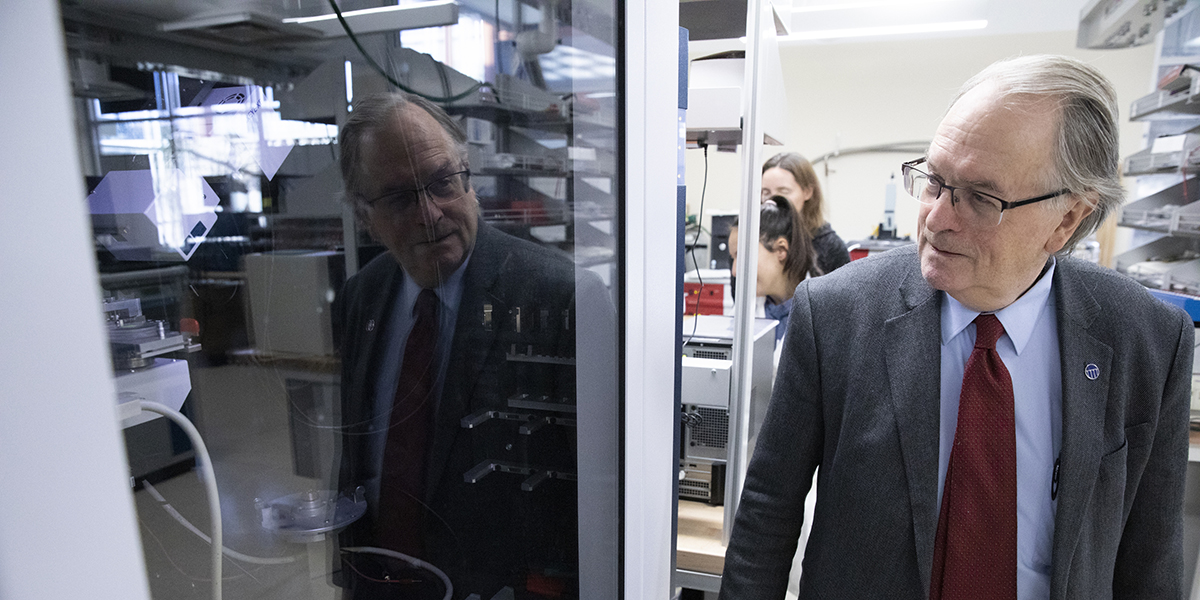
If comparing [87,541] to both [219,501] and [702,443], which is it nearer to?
[219,501]

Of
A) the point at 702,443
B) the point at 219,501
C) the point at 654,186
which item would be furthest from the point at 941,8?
the point at 219,501

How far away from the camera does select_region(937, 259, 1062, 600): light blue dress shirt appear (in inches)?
35.7

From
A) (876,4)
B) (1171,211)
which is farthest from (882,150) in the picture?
(1171,211)

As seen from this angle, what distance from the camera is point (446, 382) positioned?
0.74 meters

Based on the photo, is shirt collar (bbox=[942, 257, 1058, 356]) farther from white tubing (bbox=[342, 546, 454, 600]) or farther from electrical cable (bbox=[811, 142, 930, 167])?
electrical cable (bbox=[811, 142, 930, 167])

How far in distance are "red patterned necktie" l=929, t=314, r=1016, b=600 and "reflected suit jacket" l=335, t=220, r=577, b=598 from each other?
1.74ft

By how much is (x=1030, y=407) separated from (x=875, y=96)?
6.41 m

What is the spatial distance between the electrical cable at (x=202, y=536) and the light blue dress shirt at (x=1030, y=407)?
2.68 ft

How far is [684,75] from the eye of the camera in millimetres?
961

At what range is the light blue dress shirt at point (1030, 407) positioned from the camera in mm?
907

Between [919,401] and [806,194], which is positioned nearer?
[919,401]

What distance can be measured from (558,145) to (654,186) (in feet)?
0.46

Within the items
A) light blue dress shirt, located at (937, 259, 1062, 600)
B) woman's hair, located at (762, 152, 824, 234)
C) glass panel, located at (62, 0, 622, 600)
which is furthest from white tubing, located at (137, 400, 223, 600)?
woman's hair, located at (762, 152, 824, 234)

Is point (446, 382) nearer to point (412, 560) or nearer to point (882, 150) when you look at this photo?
point (412, 560)
